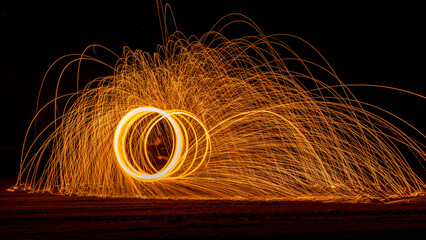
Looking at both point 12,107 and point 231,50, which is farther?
point 12,107

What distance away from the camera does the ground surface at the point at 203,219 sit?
23.0 feet

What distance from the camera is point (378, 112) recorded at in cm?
2219

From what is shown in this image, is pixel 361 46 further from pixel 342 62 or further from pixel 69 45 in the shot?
pixel 69 45

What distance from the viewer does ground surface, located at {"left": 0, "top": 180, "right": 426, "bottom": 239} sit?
7023 mm

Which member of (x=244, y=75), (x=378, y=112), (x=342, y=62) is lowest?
(x=244, y=75)

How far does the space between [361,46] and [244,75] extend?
1235 centimetres

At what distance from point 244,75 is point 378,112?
39.3 feet

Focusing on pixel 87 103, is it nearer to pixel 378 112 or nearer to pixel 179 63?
pixel 179 63

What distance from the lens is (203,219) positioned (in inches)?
311

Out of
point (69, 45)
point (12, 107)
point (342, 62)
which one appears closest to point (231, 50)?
point (342, 62)

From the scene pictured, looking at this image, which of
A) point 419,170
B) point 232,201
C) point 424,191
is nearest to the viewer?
point 232,201

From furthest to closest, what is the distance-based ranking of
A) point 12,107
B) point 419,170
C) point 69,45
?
1. point 12,107
2. point 69,45
3. point 419,170

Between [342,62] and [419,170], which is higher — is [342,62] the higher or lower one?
the higher one

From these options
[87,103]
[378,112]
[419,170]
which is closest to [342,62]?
[378,112]
